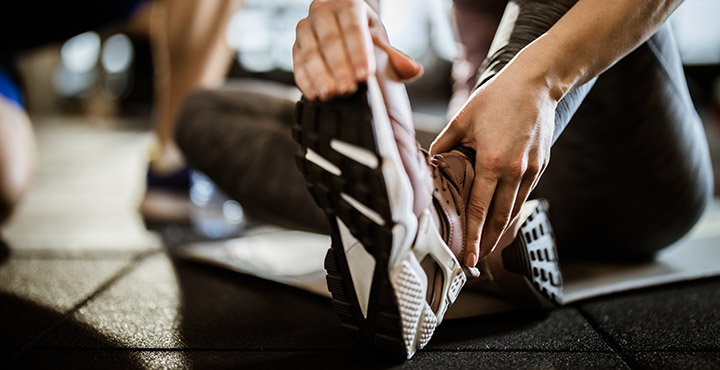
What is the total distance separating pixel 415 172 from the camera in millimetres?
476

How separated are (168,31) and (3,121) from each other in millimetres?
445

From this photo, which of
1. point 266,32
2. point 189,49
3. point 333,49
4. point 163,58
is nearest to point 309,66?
point 333,49

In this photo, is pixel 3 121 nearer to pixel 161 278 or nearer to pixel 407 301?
pixel 161 278

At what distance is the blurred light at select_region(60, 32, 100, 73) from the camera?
17.2 ft

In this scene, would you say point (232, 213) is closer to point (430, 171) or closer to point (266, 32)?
point (430, 171)

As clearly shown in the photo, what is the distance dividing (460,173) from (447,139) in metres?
0.05

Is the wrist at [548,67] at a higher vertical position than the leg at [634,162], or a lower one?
higher

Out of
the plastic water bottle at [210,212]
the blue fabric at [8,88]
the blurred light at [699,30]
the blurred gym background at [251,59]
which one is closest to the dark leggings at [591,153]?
the plastic water bottle at [210,212]

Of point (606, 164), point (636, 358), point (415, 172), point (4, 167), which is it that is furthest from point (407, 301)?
point (4, 167)

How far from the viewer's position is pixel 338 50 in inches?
17.6

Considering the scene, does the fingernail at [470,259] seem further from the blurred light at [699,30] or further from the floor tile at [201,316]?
the blurred light at [699,30]

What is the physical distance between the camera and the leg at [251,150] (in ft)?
3.01

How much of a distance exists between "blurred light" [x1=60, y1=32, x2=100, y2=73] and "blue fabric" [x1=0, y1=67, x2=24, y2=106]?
4.25 metres

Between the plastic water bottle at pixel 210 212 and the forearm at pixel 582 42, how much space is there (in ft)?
2.94
